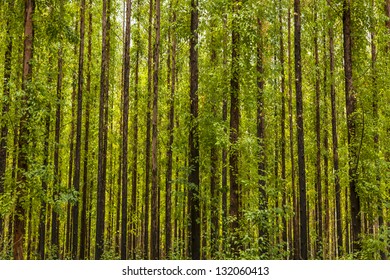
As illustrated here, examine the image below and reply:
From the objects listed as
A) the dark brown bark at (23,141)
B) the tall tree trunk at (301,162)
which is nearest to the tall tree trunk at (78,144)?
the dark brown bark at (23,141)

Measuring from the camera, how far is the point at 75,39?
1207 cm

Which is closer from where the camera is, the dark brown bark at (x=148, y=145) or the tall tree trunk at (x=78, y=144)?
the tall tree trunk at (x=78, y=144)

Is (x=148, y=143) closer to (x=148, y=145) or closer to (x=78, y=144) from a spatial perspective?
(x=148, y=145)

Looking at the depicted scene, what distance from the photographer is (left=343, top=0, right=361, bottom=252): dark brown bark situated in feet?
42.1

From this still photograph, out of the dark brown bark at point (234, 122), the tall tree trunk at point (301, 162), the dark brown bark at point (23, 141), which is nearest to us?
the dark brown bark at point (23, 141)

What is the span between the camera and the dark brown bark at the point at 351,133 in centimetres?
1284

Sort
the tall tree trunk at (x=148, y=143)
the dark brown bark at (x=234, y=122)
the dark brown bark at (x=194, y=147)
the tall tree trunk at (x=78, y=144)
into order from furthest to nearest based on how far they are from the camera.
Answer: the tall tree trunk at (x=148, y=143) → the tall tree trunk at (x=78, y=144) → the dark brown bark at (x=194, y=147) → the dark brown bark at (x=234, y=122)

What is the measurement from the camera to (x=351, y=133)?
1319 cm

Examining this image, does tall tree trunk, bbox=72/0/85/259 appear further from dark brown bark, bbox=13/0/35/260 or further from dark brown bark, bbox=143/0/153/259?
dark brown bark, bbox=13/0/35/260

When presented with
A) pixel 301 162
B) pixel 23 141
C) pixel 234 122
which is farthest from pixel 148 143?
pixel 23 141

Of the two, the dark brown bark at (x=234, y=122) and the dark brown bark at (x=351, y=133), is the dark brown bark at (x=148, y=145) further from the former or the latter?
the dark brown bark at (x=351, y=133)

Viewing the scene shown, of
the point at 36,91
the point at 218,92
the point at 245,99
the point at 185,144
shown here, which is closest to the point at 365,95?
the point at 245,99
